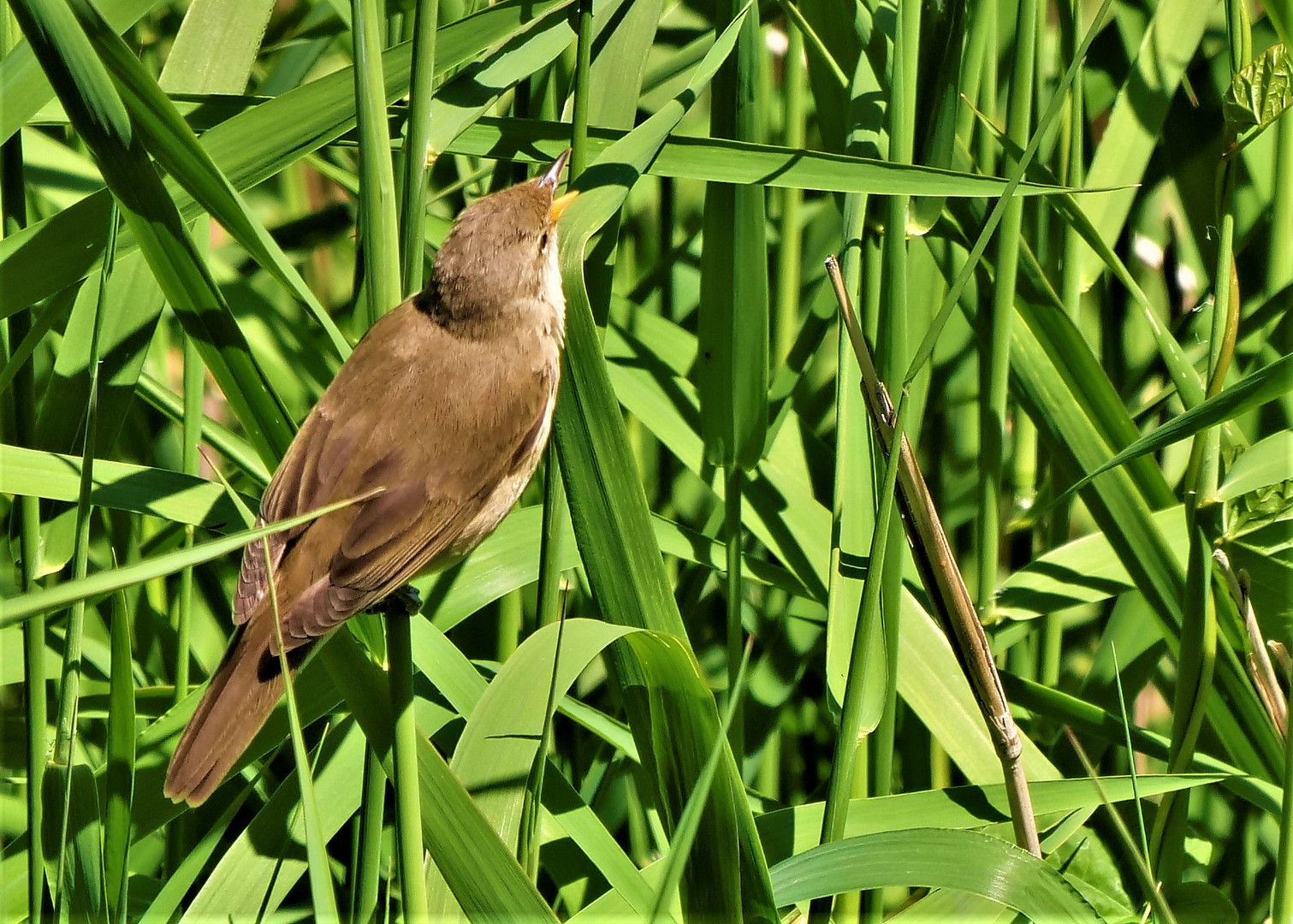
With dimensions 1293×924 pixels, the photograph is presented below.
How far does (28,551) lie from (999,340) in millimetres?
1170

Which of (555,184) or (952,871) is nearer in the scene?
(952,871)

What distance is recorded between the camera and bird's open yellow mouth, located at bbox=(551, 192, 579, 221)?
1334 mm

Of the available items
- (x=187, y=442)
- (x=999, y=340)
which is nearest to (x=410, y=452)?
(x=187, y=442)

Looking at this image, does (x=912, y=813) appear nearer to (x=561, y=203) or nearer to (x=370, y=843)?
(x=370, y=843)

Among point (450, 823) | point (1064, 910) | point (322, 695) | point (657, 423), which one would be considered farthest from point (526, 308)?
point (1064, 910)

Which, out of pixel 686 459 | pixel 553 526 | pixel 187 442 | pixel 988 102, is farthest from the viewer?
pixel 686 459

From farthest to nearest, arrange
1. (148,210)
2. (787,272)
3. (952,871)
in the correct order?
1. (787,272)
2. (952,871)
3. (148,210)

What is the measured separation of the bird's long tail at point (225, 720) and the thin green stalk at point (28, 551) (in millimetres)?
128

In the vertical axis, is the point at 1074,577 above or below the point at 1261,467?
below

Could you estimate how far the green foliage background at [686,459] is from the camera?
43.1 inches

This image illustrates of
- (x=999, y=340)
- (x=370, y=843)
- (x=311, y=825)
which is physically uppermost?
(x=999, y=340)

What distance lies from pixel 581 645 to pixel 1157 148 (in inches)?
64.1

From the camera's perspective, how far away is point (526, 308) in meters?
1.70

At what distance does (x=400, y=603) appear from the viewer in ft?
4.13
